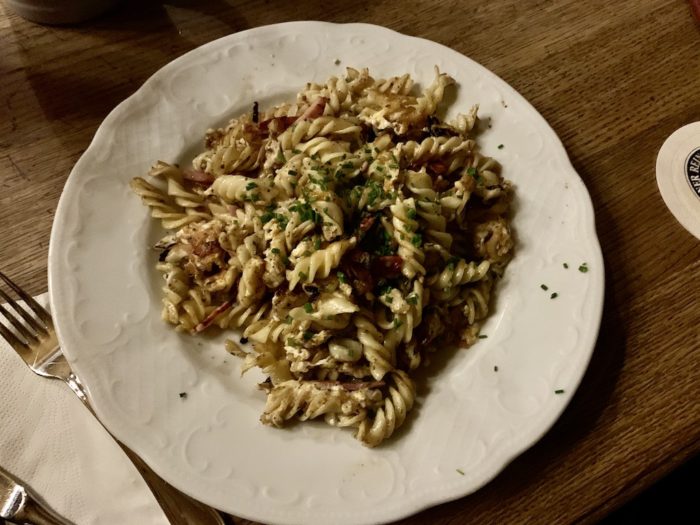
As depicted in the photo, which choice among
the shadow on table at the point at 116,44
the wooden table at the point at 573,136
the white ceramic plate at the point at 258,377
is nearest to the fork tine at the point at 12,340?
the white ceramic plate at the point at 258,377

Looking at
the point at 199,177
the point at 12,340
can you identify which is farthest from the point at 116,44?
the point at 12,340

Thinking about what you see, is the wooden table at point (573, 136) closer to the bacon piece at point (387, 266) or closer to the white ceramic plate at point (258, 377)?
the white ceramic plate at point (258, 377)

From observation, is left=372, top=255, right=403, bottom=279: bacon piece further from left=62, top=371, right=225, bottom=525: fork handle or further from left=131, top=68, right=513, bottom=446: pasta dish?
left=62, top=371, right=225, bottom=525: fork handle

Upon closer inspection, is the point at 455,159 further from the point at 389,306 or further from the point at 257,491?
the point at 257,491

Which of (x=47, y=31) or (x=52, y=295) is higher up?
(x=47, y=31)

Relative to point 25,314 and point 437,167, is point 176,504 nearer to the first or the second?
point 25,314

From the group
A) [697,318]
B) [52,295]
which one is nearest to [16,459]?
[52,295]

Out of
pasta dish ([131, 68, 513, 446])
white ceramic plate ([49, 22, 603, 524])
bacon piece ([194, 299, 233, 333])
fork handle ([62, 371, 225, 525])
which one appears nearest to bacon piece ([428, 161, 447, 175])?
pasta dish ([131, 68, 513, 446])
